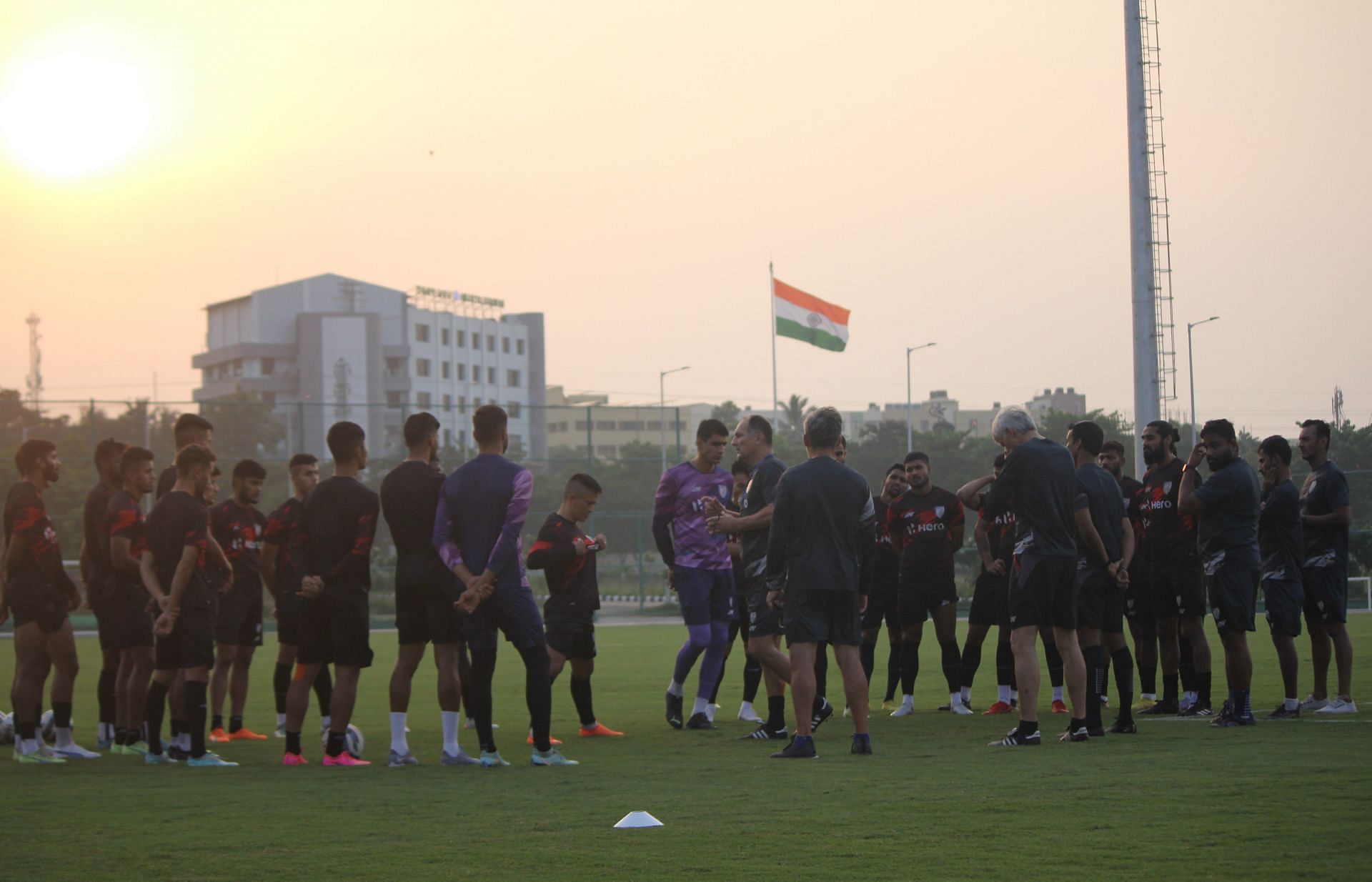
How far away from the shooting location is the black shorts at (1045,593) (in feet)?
28.5

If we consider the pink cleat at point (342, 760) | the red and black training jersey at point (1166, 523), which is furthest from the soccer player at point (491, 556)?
the red and black training jersey at point (1166, 523)

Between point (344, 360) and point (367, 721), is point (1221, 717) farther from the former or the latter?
point (344, 360)

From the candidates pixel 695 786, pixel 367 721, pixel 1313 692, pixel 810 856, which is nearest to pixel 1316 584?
pixel 1313 692

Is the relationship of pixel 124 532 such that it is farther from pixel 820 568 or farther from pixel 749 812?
pixel 749 812

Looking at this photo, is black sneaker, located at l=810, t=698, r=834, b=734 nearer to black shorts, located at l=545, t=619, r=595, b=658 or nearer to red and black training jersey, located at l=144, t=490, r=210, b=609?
black shorts, located at l=545, t=619, r=595, b=658

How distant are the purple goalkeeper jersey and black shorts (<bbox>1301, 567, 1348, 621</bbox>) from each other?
429cm

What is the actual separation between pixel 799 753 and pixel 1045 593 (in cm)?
181


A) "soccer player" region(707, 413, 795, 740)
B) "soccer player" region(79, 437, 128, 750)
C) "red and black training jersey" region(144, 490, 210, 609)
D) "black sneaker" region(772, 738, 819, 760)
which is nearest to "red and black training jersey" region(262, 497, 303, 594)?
"soccer player" region(79, 437, 128, 750)

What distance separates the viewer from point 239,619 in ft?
35.6

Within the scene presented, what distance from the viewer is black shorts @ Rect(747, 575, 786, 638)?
9398 millimetres

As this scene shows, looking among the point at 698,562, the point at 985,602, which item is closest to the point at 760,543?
the point at 698,562

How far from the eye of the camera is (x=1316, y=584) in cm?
1054

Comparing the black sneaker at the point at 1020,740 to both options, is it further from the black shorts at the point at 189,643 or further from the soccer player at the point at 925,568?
the black shorts at the point at 189,643

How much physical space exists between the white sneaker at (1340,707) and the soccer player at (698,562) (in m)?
4.34
